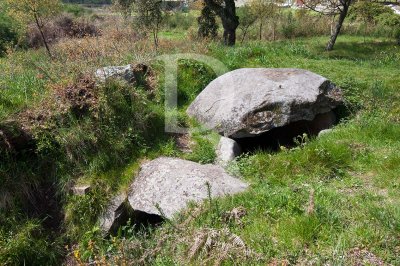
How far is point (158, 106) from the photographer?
23.7 feet

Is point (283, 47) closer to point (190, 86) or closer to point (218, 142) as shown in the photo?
point (190, 86)

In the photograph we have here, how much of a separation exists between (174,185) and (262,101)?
2337 millimetres

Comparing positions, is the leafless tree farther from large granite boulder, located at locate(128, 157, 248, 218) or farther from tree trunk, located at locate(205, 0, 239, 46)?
large granite boulder, located at locate(128, 157, 248, 218)

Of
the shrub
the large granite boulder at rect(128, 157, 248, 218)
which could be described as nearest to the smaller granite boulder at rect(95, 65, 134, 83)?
the large granite boulder at rect(128, 157, 248, 218)

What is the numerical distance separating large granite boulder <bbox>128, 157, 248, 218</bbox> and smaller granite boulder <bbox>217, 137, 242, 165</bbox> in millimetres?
378

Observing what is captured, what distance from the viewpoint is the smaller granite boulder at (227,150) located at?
19.7 feet

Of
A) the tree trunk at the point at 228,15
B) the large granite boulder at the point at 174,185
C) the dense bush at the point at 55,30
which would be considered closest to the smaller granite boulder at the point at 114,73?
the large granite boulder at the point at 174,185

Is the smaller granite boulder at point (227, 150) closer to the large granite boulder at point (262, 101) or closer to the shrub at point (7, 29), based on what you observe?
the large granite boulder at point (262, 101)

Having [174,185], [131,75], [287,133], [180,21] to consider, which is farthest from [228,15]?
[180,21]

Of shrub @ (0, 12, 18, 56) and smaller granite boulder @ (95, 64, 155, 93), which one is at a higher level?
smaller granite boulder @ (95, 64, 155, 93)

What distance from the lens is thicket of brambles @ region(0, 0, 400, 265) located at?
11.7 feet

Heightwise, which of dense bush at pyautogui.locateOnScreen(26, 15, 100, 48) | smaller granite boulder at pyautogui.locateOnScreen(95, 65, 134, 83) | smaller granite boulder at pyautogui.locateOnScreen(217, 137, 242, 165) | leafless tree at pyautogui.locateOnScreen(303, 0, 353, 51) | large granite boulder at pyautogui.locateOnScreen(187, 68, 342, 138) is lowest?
dense bush at pyautogui.locateOnScreen(26, 15, 100, 48)

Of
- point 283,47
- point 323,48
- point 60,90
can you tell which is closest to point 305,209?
point 60,90

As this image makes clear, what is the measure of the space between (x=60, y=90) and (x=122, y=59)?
91.1 inches
